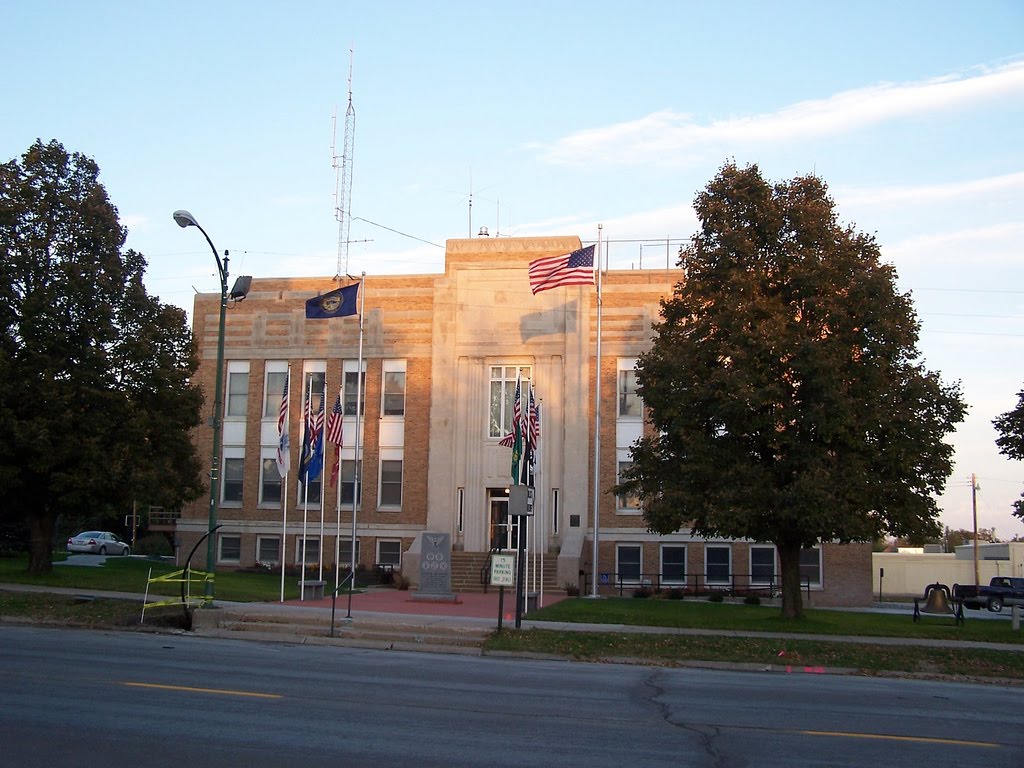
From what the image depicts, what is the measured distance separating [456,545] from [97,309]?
17.4 metres

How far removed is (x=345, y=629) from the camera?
2192 centimetres

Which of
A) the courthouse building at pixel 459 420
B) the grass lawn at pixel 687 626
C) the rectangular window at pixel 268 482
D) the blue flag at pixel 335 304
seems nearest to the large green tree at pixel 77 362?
the grass lawn at pixel 687 626

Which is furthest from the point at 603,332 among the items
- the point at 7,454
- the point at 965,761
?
the point at 965,761

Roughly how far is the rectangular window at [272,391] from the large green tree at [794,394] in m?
22.0

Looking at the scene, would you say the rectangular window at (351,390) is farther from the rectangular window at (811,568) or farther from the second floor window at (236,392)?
the rectangular window at (811,568)

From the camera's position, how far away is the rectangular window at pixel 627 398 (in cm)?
4131

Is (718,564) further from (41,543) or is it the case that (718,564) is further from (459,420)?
(41,543)

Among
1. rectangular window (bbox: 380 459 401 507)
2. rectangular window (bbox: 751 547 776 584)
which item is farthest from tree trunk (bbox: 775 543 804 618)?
rectangular window (bbox: 380 459 401 507)

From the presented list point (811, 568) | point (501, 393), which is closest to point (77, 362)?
point (501, 393)

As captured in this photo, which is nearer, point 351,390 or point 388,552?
point 388,552

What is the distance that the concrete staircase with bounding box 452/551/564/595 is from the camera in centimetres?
3734

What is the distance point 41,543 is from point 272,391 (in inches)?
606

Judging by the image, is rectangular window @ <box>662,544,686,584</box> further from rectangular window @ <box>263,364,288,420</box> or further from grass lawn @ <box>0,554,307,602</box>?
rectangular window @ <box>263,364,288,420</box>

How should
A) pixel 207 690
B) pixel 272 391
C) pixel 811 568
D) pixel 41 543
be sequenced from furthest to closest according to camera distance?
pixel 272 391 → pixel 811 568 → pixel 41 543 → pixel 207 690
